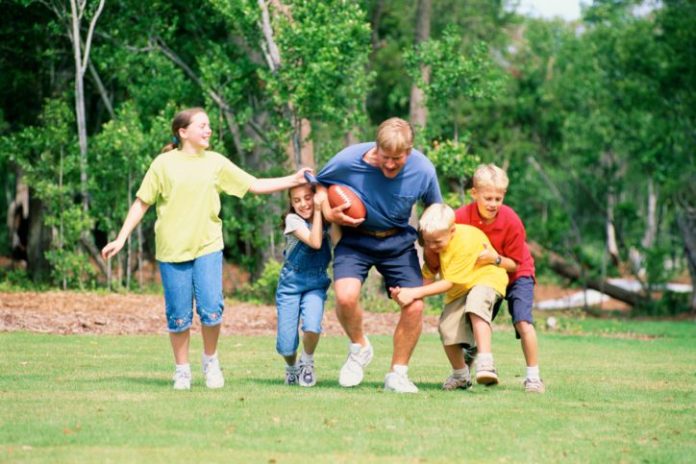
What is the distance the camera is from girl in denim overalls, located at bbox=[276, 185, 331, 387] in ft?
33.7

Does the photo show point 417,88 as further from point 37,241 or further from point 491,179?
point 491,179

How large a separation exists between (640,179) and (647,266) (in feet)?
76.8

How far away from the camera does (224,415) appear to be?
8.35 metres

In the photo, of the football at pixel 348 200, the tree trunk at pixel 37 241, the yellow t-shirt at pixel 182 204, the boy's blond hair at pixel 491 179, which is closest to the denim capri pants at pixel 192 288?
the yellow t-shirt at pixel 182 204

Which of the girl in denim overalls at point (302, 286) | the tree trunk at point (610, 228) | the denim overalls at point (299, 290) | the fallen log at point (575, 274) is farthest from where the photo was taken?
the tree trunk at point (610, 228)

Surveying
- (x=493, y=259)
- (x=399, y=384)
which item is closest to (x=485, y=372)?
(x=399, y=384)

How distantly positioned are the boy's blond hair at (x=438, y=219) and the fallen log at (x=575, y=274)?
28.0 m

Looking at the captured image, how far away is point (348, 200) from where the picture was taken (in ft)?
31.8

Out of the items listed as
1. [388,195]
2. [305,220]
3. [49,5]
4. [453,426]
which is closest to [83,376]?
[305,220]

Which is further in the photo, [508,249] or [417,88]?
[417,88]

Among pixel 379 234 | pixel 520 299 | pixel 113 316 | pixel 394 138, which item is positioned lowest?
pixel 113 316

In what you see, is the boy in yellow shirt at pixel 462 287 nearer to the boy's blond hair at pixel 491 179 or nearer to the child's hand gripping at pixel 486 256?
the child's hand gripping at pixel 486 256

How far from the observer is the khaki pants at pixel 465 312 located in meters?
9.96

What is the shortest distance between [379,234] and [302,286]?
89 cm
